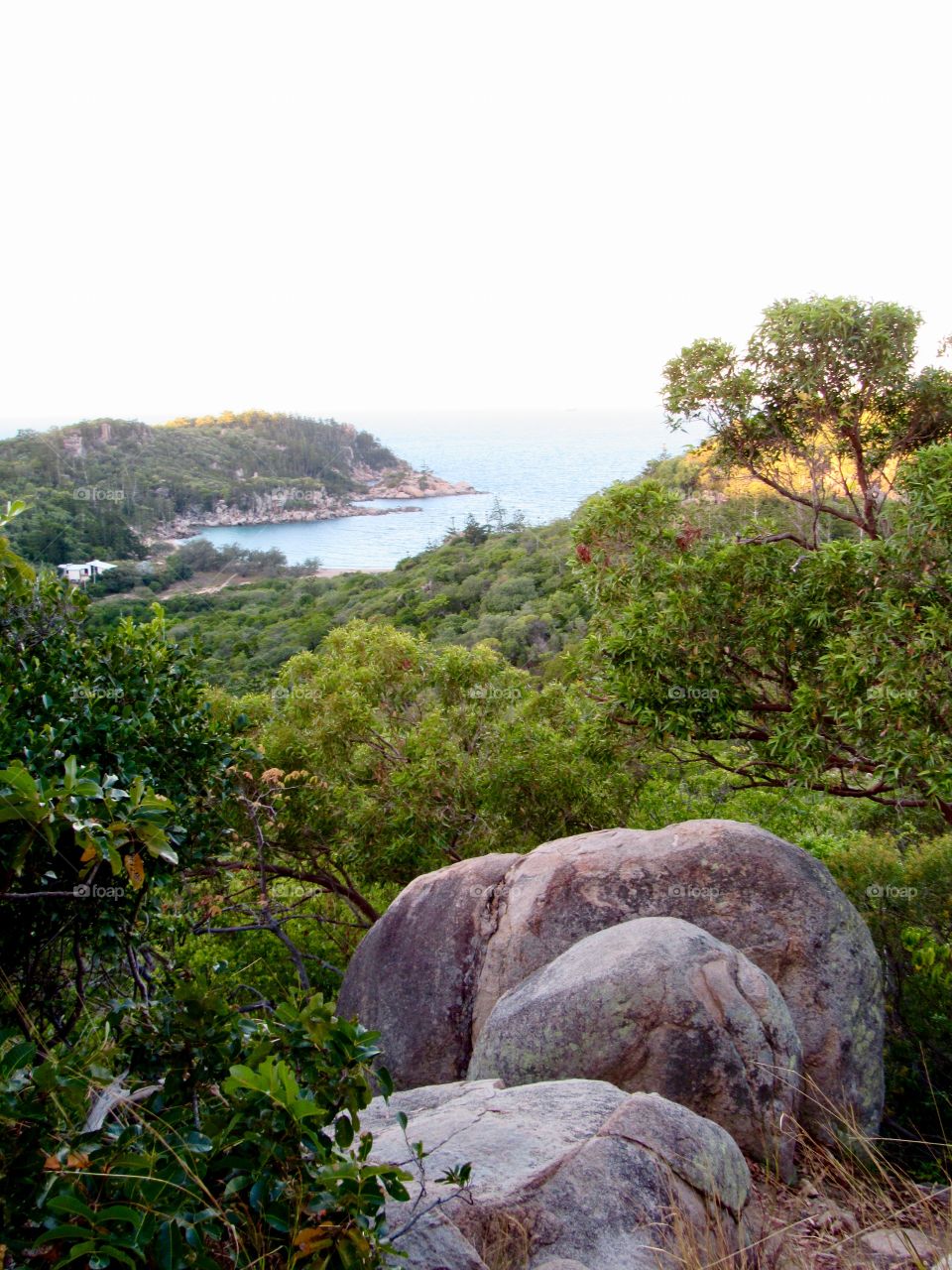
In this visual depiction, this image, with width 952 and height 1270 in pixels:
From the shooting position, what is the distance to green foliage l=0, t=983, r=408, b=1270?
2.27m

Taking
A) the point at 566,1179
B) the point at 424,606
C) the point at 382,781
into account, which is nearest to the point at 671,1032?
the point at 566,1179

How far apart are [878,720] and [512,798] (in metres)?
4.62

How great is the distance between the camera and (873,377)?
8.71 m

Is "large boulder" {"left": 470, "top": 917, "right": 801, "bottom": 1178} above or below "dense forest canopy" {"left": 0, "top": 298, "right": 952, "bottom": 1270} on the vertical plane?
below

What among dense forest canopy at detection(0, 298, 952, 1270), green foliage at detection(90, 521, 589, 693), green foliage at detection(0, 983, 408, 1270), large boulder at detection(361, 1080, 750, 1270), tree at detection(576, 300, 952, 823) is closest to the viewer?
green foliage at detection(0, 983, 408, 1270)

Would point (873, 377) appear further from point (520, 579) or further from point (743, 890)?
point (520, 579)

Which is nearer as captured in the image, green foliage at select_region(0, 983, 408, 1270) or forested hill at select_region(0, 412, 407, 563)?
green foliage at select_region(0, 983, 408, 1270)

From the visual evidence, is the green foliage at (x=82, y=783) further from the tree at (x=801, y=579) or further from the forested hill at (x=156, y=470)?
the forested hill at (x=156, y=470)

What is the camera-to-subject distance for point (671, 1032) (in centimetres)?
571

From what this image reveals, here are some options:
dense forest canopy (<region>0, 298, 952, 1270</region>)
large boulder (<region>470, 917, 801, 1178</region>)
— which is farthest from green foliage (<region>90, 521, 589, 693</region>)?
large boulder (<region>470, 917, 801, 1178</region>)

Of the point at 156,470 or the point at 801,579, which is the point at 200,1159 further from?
the point at 156,470

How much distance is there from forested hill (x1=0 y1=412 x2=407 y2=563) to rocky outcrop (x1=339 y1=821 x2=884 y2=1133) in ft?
107

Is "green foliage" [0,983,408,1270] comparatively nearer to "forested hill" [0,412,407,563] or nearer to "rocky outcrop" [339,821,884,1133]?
"rocky outcrop" [339,821,884,1133]

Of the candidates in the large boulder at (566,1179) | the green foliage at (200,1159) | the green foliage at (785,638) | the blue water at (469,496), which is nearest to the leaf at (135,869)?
the green foliage at (200,1159)
